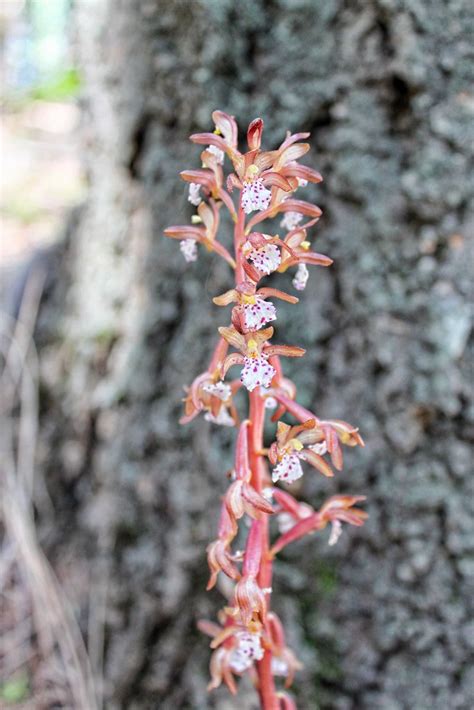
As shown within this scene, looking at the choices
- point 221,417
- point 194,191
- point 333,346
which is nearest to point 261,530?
point 221,417

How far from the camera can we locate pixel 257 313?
0.98 meters

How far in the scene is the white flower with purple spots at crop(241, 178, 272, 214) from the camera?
966 mm

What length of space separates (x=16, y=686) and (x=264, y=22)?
2096 mm

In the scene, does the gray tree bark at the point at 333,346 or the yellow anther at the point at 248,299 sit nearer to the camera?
the yellow anther at the point at 248,299

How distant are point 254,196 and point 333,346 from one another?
817 millimetres

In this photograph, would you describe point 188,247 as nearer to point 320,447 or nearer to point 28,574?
point 320,447

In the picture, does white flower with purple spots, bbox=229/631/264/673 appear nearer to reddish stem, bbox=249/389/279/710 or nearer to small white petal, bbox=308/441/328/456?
reddish stem, bbox=249/389/279/710

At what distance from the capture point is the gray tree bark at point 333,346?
1594 mm

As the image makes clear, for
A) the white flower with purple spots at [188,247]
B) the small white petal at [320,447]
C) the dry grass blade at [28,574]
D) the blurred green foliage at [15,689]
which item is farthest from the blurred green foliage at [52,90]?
the small white petal at [320,447]

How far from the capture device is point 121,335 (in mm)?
2145

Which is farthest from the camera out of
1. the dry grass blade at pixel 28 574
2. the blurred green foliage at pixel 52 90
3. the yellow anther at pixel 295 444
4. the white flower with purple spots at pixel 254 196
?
the blurred green foliage at pixel 52 90

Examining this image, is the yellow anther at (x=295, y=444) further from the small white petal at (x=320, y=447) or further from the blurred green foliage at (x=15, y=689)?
the blurred green foliage at (x=15, y=689)

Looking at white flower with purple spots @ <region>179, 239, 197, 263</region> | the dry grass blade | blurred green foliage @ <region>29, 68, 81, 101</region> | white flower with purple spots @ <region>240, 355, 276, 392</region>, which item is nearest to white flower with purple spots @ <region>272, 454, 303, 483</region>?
white flower with purple spots @ <region>240, 355, 276, 392</region>

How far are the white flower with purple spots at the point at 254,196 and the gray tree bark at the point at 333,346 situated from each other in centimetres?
73
